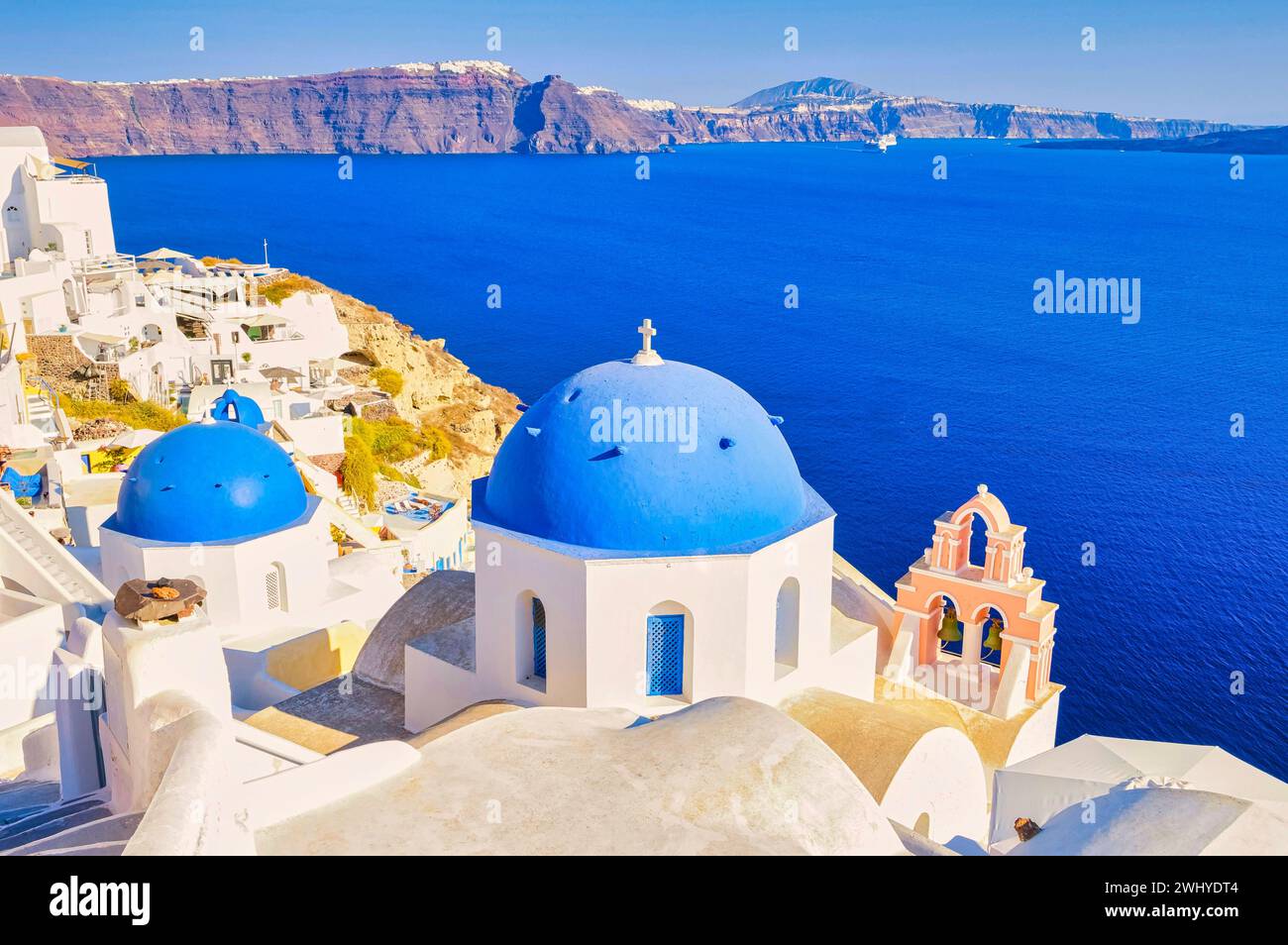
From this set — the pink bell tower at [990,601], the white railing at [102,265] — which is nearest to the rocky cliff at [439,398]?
the white railing at [102,265]

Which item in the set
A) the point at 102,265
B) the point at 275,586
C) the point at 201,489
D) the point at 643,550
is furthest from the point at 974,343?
the point at 643,550

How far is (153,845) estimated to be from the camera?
4961 mm

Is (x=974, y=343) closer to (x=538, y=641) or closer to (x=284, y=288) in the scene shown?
(x=284, y=288)

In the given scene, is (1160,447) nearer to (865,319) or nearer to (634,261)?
(865,319)

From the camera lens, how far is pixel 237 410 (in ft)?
77.2

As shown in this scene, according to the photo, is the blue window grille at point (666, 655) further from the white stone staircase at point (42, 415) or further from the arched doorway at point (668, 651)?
the white stone staircase at point (42, 415)

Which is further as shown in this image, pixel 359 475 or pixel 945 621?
pixel 359 475

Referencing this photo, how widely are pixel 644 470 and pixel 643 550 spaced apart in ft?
2.70

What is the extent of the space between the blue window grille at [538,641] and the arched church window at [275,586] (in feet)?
20.1

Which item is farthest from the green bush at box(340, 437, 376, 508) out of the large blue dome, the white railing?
the large blue dome

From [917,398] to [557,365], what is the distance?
1943 cm

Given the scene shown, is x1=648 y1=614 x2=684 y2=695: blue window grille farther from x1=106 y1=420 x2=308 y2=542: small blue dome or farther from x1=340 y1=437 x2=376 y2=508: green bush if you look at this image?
x1=340 y1=437 x2=376 y2=508: green bush

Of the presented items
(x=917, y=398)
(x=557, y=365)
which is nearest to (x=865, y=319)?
(x=917, y=398)

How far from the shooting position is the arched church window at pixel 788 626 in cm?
1235
